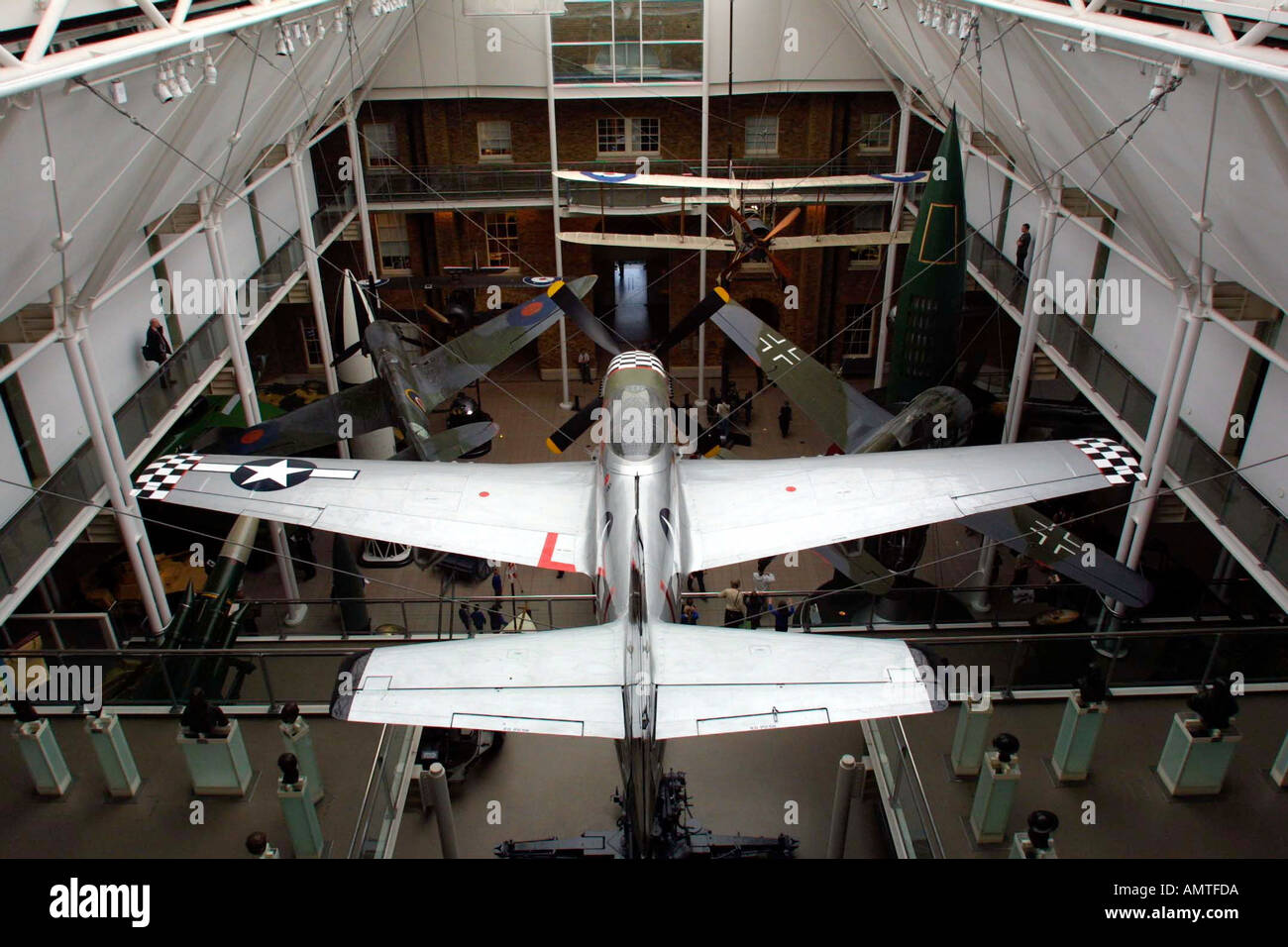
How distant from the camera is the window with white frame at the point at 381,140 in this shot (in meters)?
20.5

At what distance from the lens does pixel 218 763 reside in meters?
7.69

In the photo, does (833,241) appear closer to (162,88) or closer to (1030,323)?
(1030,323)

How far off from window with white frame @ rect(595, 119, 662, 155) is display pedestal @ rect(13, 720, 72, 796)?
17042 millimetres

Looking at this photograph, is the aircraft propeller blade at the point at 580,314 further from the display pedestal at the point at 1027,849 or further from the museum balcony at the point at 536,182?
the display pedestal at the point at 1027,849

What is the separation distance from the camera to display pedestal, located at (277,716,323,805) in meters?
7.44

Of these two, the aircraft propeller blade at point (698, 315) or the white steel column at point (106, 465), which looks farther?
the aircraft propeller blade at point (698, 315)

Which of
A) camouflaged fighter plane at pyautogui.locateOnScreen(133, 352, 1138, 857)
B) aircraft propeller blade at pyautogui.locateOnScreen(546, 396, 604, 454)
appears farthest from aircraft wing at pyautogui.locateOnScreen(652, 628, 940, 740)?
aircraft propeller blade at pyautogui.locateOnScreen(546, 396, 604, 454)

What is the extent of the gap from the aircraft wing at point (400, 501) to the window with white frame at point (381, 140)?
12.4 m

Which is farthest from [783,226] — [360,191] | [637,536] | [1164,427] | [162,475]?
[162,475]

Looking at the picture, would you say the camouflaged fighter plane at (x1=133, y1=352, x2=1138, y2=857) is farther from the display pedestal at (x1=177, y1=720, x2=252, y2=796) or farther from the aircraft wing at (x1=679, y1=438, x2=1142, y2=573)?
the display pedestal at (x1=177, y1=720, x2=252, y2=796)

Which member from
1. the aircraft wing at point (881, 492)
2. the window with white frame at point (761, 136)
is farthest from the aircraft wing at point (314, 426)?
the window with white frame at point (761, 136)

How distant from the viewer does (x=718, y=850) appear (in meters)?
8.08

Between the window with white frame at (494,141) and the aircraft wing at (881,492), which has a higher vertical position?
the window with white frame at (494,141)
